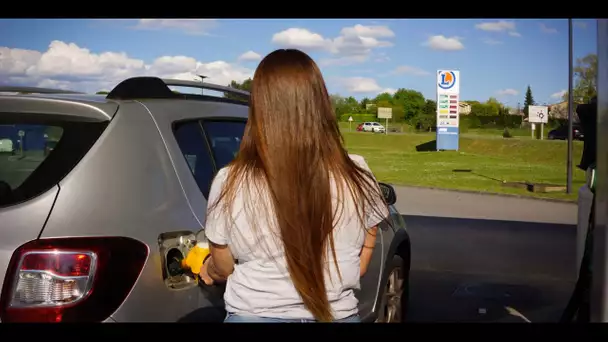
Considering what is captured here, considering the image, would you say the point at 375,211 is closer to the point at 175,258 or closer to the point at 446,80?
the point at 175,258

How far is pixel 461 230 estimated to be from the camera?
32.9 ft

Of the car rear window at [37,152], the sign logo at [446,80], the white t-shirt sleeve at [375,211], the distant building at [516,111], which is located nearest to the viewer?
the white t-shirt sleeve at [375,211]

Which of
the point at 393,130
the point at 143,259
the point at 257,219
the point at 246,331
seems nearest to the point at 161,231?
the point at 143,259

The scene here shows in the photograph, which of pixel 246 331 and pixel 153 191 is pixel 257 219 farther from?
pixel 153 191

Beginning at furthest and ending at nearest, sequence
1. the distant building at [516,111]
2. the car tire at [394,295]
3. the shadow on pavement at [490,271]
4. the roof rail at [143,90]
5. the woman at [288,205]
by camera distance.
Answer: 1. the distant building at [516,111]
2. the shadow on pavement at [490,271]
3. the car tire at [394,295]
4. the roof rail at [143,90]
5. the woman at [288,205]

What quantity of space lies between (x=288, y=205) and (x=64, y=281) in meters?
0.87

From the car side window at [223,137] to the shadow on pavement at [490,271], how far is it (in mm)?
2636

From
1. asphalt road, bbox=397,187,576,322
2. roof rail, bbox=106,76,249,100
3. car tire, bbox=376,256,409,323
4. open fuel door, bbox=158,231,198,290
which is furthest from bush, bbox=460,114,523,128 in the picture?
open fuel door, bbox=158,231,198,290

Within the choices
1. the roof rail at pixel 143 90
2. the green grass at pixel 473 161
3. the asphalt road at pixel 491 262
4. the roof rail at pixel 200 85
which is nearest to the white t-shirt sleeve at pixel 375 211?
the roof rail at pixel 143 90

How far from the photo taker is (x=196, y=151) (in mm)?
3131

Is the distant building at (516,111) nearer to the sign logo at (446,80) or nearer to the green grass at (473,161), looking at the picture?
the green grass at (473,161)

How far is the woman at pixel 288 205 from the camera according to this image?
191 centimetres

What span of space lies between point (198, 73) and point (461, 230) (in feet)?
21.3

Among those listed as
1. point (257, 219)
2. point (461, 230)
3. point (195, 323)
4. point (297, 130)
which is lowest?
point (461, 230)
